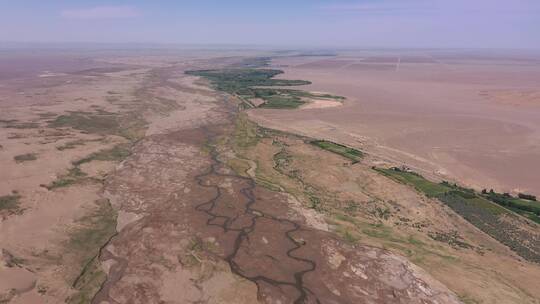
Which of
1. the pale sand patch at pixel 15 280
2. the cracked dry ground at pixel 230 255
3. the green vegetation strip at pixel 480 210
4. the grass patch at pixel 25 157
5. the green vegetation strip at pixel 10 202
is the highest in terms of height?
the grass patch at pixel 25 157

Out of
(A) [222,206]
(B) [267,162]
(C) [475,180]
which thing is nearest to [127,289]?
(A) [222,206]

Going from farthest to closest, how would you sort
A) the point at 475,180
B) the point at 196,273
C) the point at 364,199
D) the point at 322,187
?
the point at 475,180
the point at 322,187
the point at 364,199
the point at 196,273

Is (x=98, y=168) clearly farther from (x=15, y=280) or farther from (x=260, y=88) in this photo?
(x=260, y=88)

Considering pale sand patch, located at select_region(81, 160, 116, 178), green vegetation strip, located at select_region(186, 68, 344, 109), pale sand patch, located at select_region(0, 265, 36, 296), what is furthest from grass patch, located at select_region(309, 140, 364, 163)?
pale sand patch, located at select_region(0, 265, 36, 296)

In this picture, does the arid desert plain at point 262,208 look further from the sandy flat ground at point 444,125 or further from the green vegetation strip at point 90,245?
the sandy flat ground at point 444,125

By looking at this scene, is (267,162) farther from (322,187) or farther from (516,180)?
(516,180)

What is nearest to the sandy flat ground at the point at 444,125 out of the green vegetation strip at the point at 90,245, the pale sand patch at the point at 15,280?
the green vegetation strip at the point at 90,245

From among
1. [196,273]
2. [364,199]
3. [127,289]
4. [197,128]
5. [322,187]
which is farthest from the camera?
[197,128]
